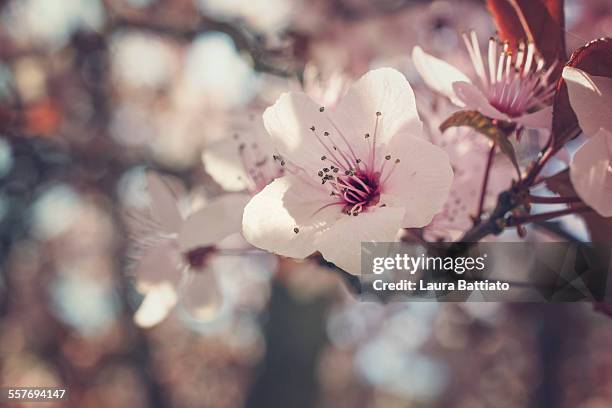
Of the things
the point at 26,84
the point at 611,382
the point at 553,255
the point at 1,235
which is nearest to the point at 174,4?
the point at 26,84

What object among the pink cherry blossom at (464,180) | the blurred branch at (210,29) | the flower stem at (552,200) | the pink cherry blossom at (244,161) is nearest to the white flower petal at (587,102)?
the flower stem at (552,200)

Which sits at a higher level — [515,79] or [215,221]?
[515,79]

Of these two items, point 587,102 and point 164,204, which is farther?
point 164,204

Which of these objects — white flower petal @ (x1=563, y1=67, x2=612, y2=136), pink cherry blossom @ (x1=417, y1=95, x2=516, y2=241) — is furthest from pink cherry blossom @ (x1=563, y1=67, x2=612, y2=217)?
pink cherry blossom @ (x1=417, y1=95, x2=516, y2=241)

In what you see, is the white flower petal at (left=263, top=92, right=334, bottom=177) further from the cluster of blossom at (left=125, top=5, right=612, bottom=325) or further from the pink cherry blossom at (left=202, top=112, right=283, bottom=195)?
the pink cherry blossom at (left=202, top=112, right=283, bottom=195)

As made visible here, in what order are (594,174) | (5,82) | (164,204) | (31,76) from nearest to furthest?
(594,174), (164,204), (5,82), (31,76)

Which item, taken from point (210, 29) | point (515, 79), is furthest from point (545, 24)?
point (210, 29)

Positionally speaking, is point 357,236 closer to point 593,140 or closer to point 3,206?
point 593,140
